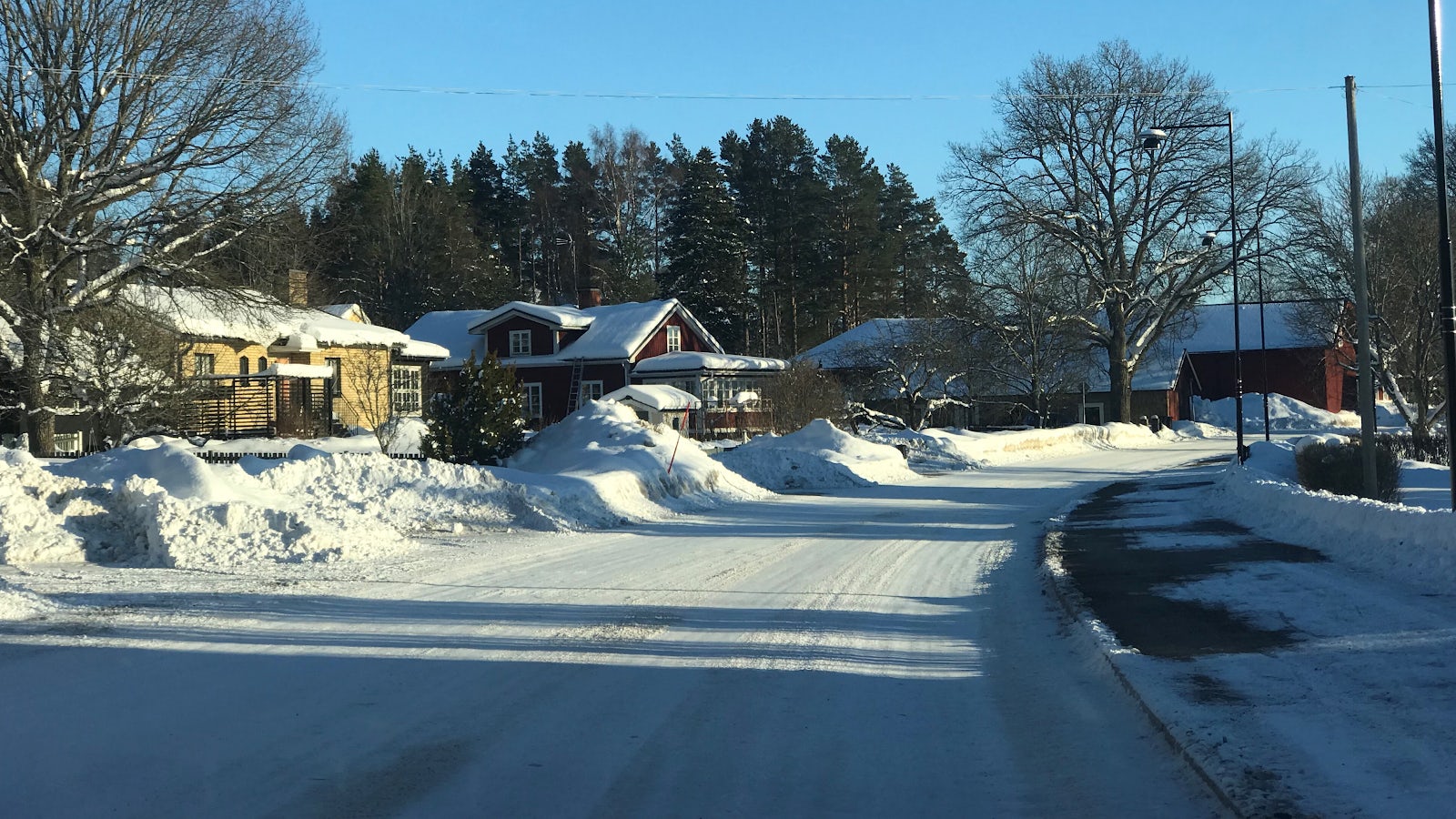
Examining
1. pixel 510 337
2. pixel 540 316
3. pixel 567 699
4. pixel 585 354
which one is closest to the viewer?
pixel 567 699

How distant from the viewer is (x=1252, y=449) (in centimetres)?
3300

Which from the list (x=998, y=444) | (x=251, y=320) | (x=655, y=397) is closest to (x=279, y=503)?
(x=251, y=320)

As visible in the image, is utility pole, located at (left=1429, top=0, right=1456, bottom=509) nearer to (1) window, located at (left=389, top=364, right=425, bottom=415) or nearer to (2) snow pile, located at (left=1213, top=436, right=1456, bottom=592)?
(2) snow pile, located at (left=1213, top=436, right=1456, bottom=592)

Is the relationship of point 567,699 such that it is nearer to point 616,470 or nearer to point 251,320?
point 616,470

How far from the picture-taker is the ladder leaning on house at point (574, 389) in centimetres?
6131

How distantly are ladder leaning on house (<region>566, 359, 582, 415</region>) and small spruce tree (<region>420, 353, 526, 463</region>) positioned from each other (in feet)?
113

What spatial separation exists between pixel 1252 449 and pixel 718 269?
46592 millimetres

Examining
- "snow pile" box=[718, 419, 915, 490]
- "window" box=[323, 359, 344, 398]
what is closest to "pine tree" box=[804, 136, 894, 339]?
"window" box=[323, 359, 344, 398]

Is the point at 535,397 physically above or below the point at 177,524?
above

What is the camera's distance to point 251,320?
99.1ft

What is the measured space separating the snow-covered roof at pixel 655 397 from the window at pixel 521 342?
12483 mm

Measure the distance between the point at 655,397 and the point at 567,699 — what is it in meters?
43.3

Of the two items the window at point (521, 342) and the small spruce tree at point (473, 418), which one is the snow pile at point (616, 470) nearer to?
the small spruce tree at point (473, 418)

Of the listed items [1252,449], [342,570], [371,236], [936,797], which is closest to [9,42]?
[342,570]
